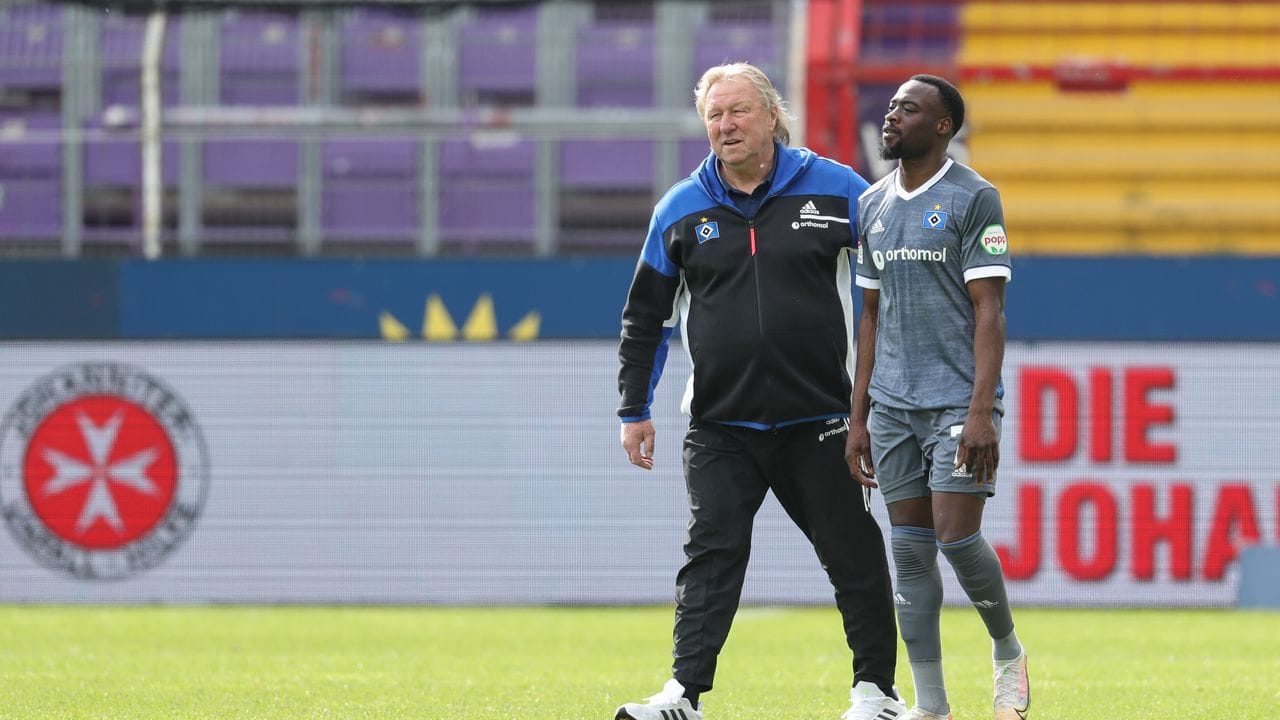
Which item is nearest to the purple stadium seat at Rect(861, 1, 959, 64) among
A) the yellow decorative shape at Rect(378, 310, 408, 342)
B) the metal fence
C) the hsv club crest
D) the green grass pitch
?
the metal fence

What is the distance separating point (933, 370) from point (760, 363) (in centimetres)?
52

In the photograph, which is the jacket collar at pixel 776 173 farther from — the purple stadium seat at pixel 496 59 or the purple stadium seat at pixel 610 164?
the purple stadium seat at pixel 496 59

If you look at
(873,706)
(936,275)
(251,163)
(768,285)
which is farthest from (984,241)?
(251,163)

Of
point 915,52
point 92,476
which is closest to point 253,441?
point 92,476

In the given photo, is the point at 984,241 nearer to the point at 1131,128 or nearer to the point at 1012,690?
the point at 1012,690

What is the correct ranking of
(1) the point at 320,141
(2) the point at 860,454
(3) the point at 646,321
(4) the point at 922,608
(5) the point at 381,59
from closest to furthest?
(4) the point at 922,608, (2) the point at 860,454, (3) the point at 646,321, (1) the point at 320,141, (5) the point at 381,59

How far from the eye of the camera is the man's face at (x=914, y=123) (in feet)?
15.9

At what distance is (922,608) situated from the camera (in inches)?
195

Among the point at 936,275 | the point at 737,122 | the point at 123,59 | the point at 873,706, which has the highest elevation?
the point at 123,59

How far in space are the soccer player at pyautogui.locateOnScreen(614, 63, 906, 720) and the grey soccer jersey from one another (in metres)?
0.31

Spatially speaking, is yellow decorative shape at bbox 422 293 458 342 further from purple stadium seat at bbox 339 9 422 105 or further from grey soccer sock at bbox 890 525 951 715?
grey soccer sock at bbox 890 525 951 715

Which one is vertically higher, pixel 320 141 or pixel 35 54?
pixel 35 54

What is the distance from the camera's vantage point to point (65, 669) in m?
7.41

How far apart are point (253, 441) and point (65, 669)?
12.1 ft
